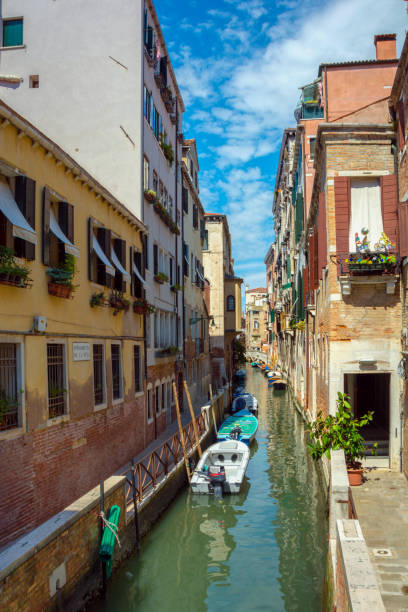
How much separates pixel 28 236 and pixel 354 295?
6.96 meters

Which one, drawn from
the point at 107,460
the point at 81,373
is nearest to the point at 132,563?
the point at 107,460

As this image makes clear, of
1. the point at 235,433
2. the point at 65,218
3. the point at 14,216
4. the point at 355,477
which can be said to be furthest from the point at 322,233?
the point at 235,433

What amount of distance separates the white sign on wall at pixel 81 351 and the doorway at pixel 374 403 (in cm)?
647

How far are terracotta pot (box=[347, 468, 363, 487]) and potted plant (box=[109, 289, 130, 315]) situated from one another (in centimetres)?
621

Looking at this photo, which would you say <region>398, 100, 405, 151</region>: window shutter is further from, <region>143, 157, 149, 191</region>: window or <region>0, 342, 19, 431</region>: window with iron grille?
<region>0, 342, 19, 431</region>: window with iron grille

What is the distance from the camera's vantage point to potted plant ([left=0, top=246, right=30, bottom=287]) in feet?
25.2

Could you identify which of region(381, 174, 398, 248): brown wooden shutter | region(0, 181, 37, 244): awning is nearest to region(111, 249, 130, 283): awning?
region(0, 181, 37, 244): awning

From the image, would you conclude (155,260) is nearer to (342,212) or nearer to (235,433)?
(235,433)

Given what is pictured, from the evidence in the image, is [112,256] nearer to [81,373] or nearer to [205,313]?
[81,373]

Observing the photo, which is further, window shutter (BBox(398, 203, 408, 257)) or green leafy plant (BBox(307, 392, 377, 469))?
green leafy plant (BBox(307, 392, 377, 469))

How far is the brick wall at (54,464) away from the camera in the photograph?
7809mm

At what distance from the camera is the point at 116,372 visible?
13.5 metres

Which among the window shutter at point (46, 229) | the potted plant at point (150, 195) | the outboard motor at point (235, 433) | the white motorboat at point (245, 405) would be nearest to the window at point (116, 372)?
the window shutter at point (46, 229)

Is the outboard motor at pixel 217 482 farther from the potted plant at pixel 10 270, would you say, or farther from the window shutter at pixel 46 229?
the potted plant at pixel 10 270
